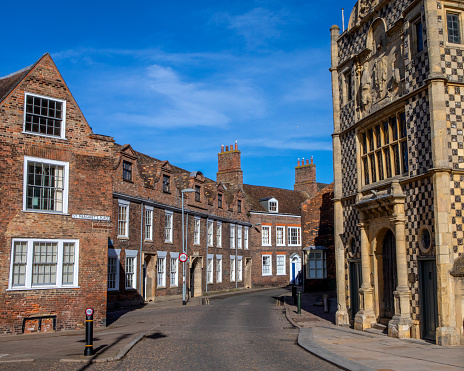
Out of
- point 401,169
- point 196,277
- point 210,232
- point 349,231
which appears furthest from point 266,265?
point 401,169

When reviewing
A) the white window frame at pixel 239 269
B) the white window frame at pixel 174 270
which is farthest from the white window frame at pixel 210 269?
the white window frame at pixel 239 269

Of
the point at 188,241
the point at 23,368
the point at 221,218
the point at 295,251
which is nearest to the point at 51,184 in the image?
the point at 23,368

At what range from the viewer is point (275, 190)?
59.2 m

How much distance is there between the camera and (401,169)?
16531mm

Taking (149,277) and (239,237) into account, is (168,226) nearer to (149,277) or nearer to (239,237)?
(149,277)

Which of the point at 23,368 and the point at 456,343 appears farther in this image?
the point at 456,343

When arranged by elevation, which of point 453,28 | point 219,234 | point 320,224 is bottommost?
point 219,234

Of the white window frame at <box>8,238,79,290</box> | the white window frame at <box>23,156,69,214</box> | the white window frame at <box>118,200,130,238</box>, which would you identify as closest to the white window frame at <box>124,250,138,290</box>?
the white window frame at <box>118,200,130,238</box>

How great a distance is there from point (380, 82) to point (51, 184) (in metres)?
12.4

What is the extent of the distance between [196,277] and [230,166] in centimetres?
1627

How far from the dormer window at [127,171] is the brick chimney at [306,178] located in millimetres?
31764

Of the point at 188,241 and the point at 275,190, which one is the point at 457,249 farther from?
the point at 275,190

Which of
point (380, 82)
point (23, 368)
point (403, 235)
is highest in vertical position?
point (380, 82)

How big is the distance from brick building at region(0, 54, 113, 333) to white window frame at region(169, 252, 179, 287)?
16.1 m
